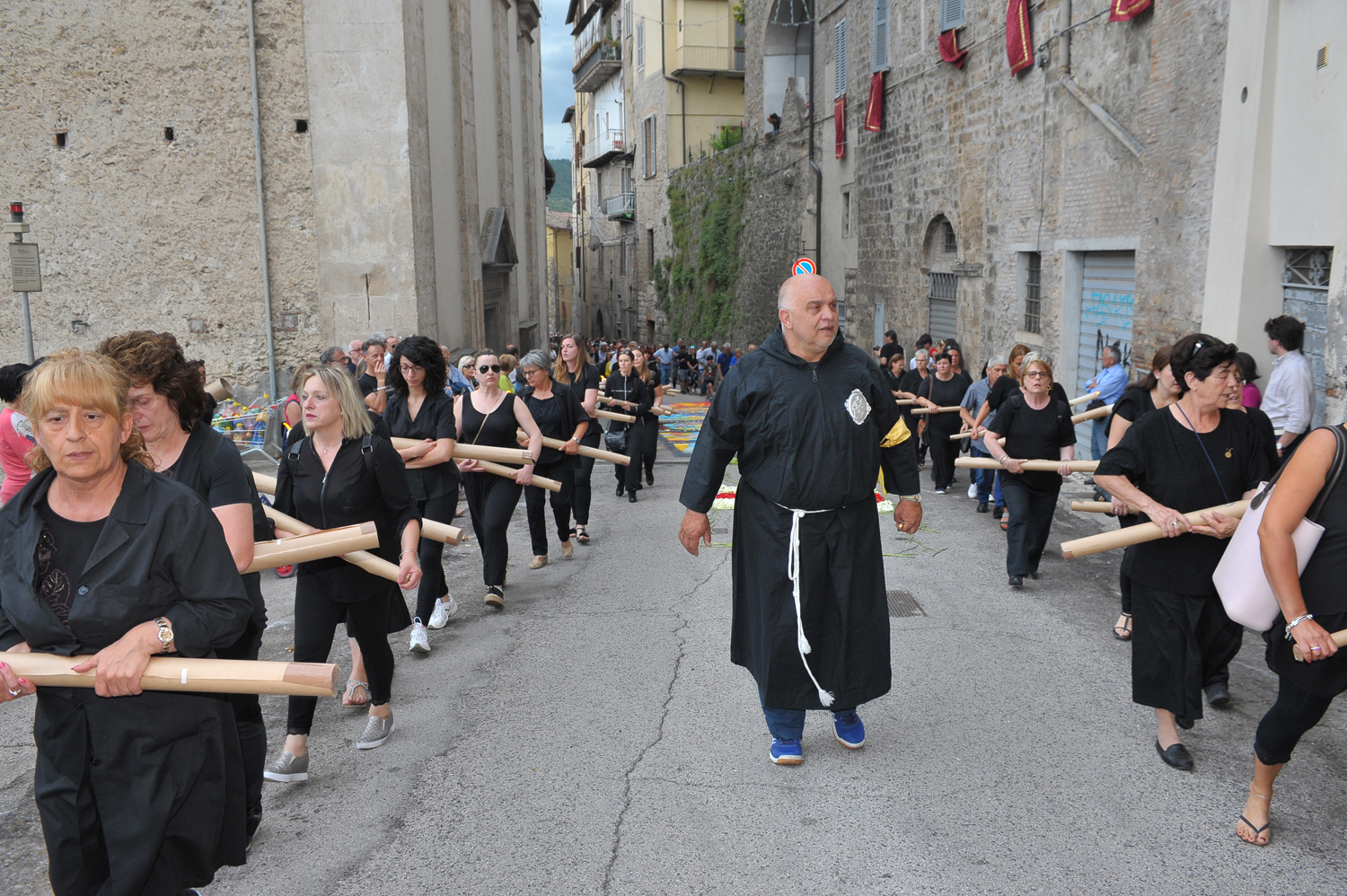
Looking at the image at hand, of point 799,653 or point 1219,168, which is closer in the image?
point 799,653

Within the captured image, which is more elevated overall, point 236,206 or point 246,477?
point 236,206

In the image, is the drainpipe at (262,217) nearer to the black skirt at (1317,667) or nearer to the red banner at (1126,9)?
the red banner at (1126,9)

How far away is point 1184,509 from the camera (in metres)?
4.59

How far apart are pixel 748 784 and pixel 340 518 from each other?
2.11 meters

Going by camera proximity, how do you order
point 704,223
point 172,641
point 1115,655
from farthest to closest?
point 704,223, point 1115,655, point 172,641

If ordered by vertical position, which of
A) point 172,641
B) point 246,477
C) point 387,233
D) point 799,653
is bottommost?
point 799,653

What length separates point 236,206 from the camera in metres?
14.9

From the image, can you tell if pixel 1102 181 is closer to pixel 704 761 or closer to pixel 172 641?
pixel 704 761

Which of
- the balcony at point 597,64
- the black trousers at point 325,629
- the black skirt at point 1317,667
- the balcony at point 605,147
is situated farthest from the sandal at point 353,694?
the balcony at point 597,64

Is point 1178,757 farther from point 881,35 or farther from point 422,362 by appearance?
point 881,35

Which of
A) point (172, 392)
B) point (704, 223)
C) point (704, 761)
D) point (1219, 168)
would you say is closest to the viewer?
point (172, 392)

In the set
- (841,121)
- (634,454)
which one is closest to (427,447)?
(634,454)

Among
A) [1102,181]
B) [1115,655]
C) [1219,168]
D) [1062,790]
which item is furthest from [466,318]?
[1062,790]

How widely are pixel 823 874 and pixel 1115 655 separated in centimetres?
304
